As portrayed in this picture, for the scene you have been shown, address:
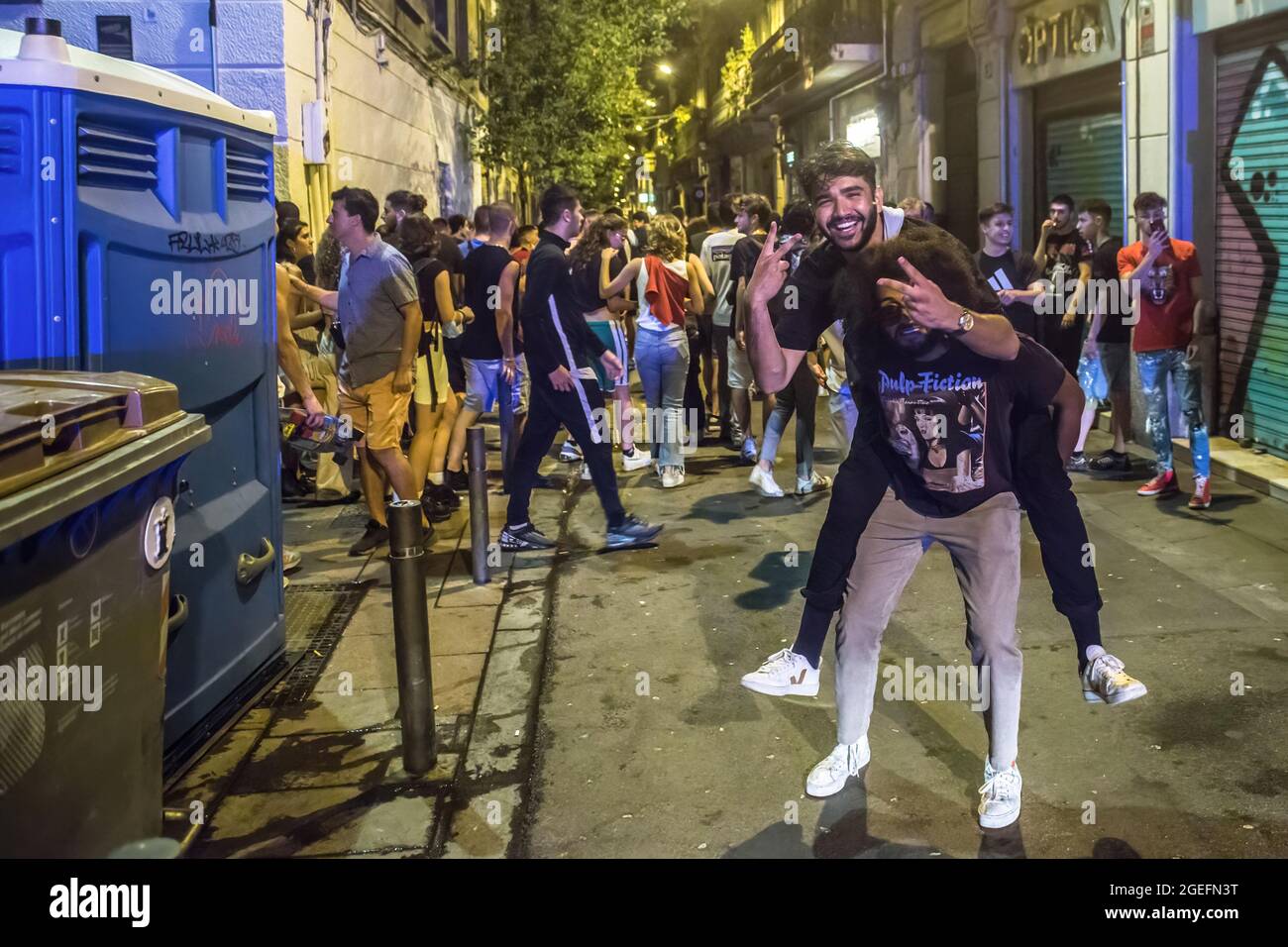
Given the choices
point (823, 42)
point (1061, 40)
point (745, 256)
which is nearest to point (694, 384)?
point (745, 256)

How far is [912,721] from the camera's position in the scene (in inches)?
201

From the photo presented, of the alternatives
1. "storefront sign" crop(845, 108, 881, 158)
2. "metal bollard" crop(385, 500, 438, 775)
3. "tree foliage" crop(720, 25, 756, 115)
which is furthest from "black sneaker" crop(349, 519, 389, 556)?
"tree foliage" crop(720, 25, 756, 115)

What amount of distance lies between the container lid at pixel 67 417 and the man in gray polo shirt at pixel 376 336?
365cm

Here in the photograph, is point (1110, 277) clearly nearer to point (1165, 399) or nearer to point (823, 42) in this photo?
point (1165, 399)

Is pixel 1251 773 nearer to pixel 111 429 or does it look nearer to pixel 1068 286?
pixel 111 429

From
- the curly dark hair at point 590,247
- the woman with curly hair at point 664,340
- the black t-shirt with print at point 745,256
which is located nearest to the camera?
the curly dark hair at point 590,247

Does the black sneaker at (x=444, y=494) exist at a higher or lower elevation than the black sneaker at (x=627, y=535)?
higher

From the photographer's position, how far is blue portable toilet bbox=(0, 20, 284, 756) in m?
3.95

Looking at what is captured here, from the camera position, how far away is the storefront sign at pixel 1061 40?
12.1 m

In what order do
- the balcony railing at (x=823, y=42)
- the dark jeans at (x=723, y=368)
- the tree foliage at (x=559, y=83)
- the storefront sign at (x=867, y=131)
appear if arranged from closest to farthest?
the dark jeans at (x=723, y=368), the balcony railing at (x=823, y=42), the storefront sign at (x=867, y=131), the tree foliage at (x=559, y=83)

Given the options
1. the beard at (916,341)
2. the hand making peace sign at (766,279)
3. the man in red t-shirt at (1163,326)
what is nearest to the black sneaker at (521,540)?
the man in red t-shirt at (1163,326)

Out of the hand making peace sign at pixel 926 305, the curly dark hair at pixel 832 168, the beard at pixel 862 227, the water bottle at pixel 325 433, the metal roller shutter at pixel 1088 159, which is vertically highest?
the metal roller shutter at pixel 1088 159

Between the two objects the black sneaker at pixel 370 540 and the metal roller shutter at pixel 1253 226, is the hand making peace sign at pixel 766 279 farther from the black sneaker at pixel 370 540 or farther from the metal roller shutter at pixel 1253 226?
the metal roller shutter at pixel 1253 226

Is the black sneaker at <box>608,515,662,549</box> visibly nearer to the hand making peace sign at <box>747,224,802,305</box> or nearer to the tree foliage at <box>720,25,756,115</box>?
the hand making peace sign at <box>747,224,802,305</box>
